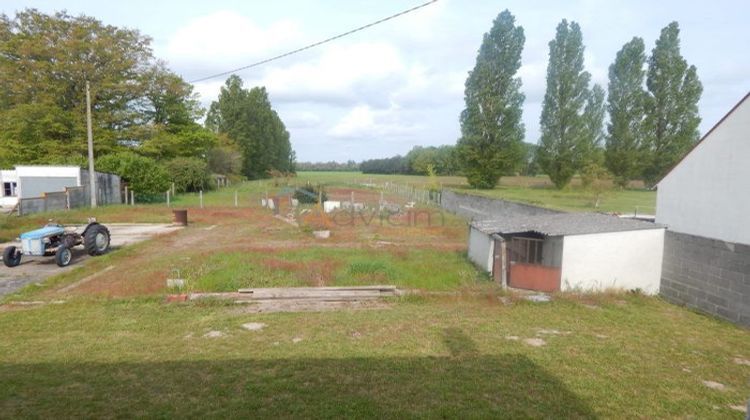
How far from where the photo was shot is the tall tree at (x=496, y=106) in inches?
1800

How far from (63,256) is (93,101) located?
28.6 meters

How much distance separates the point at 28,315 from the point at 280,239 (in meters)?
9.82

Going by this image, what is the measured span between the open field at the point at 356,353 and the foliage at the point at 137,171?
73.0 ft

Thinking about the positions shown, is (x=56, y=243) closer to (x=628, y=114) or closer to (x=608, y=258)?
(x=608, y=258)

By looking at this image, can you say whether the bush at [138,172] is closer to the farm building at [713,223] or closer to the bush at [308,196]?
the bush at [308,196]

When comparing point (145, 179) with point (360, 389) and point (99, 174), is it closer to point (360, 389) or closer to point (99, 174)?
point (99, 174)

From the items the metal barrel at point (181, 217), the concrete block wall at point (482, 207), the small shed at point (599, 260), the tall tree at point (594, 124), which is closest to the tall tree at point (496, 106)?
the tall tree at point (594, 124)

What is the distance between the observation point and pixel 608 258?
1089 centimetres

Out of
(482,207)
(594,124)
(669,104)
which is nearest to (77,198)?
(482,207)

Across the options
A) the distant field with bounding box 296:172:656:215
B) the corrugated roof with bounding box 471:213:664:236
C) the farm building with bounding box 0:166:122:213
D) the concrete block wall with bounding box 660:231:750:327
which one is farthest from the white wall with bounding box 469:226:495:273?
the farm building with bounding box 0:166:122:213

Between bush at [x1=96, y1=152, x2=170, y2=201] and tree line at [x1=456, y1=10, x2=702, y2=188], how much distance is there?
103 ft

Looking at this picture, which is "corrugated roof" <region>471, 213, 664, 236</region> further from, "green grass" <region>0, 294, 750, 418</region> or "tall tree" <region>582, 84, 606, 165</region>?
"tall tree" <region>582, 84, 606, 165</region>

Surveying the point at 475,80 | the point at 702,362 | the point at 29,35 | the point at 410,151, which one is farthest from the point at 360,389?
the point at 410,151

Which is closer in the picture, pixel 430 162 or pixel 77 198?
pixel 77 198
